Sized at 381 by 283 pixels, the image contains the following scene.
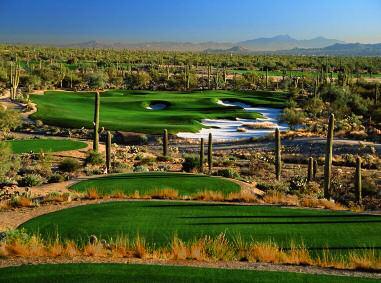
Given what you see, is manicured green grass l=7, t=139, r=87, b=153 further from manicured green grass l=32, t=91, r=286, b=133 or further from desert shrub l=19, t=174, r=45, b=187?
desert shrub l=19, t=174, r=45, b=187

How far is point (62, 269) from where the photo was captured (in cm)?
1089

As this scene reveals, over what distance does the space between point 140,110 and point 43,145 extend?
21.9 meters

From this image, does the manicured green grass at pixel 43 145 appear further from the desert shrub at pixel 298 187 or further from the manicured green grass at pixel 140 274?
the manicured green grass at pixel 140 274

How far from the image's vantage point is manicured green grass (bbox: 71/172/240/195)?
66.0 ft

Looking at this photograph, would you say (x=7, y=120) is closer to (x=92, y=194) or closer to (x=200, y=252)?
(x=92, y=194)

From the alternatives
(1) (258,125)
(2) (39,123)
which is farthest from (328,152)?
(2) (39,123)

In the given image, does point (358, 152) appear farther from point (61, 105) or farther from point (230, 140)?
point (61, 105)

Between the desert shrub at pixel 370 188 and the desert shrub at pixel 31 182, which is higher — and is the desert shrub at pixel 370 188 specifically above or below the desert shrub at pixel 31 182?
below

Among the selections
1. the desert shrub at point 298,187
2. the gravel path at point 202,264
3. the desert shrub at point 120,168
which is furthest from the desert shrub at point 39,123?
the gravel path at point 202,264

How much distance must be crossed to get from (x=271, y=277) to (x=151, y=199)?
8296 millimetres

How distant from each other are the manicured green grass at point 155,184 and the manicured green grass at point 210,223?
2.97m

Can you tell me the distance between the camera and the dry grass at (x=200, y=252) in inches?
459

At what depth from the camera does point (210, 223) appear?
1468cm

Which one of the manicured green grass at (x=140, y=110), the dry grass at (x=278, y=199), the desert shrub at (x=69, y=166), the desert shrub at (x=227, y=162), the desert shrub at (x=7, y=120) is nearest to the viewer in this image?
the dry grass at (x=278, y=199)
